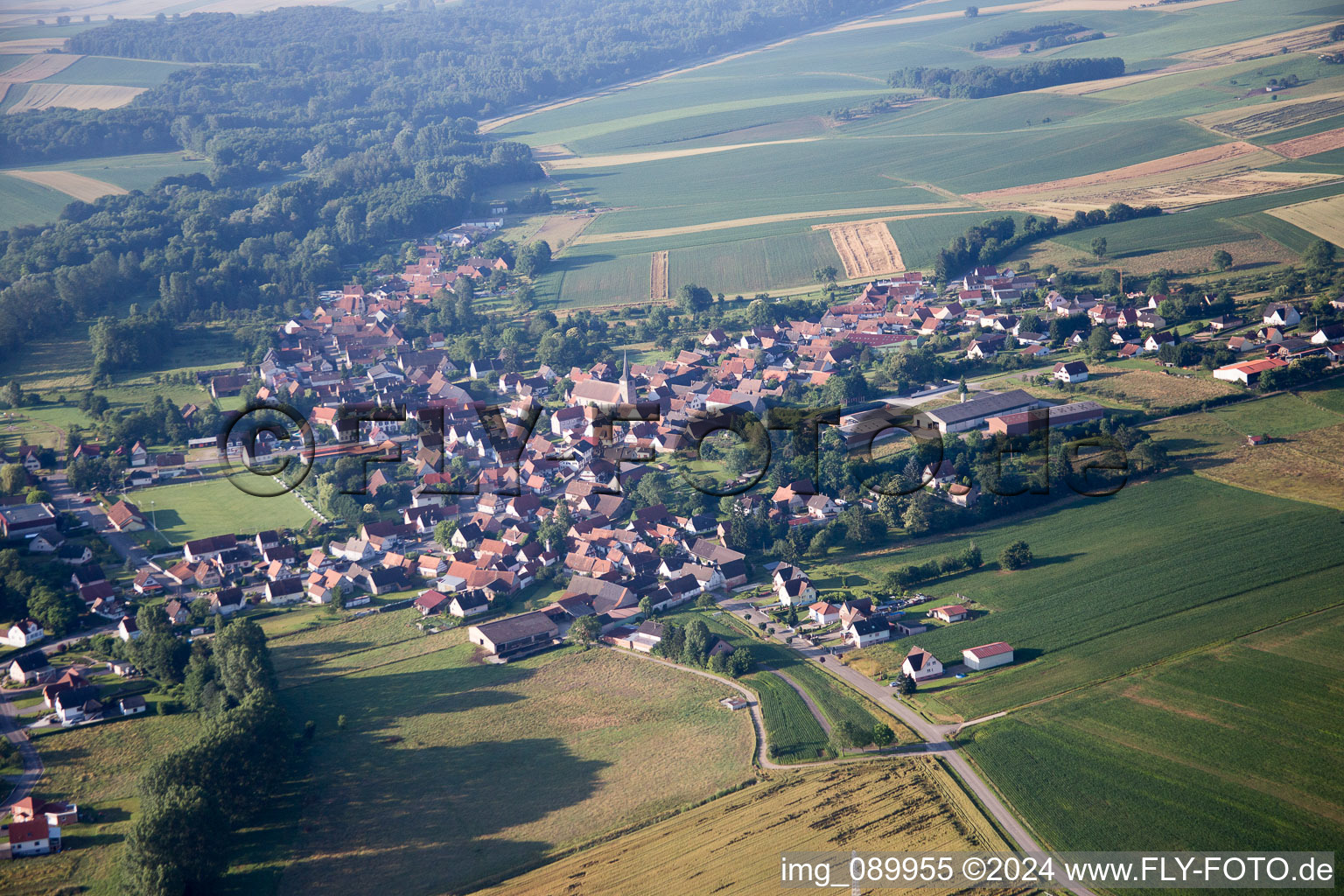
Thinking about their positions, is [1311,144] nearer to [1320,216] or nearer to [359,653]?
[1320,216]

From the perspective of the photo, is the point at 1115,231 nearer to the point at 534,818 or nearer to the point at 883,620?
the point at 883,620

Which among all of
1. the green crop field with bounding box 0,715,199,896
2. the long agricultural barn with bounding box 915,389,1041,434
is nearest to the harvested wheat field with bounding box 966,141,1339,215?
the long agricultural barn with bounding box 915,389,1041,434

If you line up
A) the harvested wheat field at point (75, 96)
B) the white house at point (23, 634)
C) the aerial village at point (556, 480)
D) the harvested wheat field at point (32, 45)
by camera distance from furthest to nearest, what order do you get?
1. the harvested wheat field at point (32, 45)
2. the harvested wheat field at point (75, 96)
3. the aerial village at point (556, 480)
4. the white house at point (23, 634)

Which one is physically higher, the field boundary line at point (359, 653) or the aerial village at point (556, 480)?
the aerial village at point (556, 480)

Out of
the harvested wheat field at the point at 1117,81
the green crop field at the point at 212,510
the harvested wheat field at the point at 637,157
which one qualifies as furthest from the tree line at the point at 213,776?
the harvested wheat field at the point at 1117,81

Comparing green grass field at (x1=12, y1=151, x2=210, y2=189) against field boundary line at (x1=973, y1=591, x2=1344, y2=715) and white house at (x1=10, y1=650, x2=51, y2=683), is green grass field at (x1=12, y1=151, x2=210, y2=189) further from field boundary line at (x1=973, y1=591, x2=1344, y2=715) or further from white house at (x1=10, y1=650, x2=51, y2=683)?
field boundary line at (x1=973, y1=591, x2=1344, y2=715)

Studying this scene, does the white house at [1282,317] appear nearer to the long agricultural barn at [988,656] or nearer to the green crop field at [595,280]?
the long agricultural barn at [988,656]

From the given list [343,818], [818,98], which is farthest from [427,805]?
[818,98]

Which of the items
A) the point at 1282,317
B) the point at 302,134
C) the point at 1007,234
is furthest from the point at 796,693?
the point at 302,134
